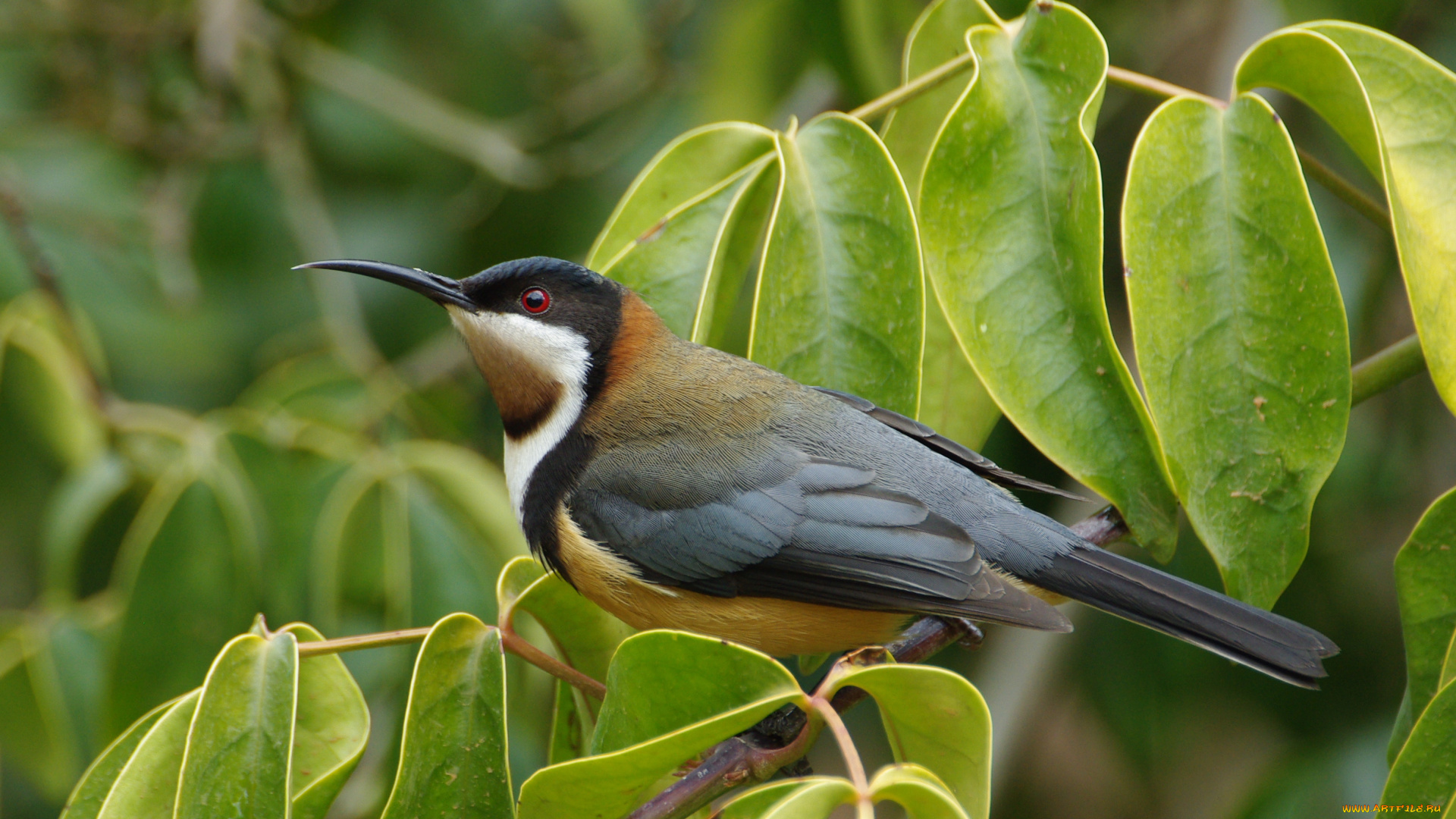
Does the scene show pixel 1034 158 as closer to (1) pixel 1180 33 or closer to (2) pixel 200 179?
(1) pixel 1180 33

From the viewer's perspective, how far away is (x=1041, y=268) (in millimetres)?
2248

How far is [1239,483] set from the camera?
211 cm

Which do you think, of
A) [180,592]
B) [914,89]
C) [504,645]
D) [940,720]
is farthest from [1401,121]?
[180,592]

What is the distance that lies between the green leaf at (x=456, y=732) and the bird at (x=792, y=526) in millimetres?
573

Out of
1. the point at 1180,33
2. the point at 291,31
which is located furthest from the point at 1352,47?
the point at 291,31

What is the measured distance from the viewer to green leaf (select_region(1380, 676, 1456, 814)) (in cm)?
183

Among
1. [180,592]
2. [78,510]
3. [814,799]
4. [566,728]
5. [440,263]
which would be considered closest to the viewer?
[814,799]

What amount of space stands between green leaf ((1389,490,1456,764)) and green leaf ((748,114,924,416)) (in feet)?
2.94

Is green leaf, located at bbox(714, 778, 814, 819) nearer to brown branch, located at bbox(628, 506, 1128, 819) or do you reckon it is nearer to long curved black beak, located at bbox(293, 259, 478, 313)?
brown branch, located at bbox(628, 506, 1128, 819)

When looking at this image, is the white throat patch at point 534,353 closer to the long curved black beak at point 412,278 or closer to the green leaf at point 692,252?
the long curved black beak at point 412,278

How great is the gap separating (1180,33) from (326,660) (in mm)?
4290

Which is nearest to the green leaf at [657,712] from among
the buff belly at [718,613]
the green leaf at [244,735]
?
the green leaf at [244,735]

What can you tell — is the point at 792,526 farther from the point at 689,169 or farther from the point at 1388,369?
the point at 1388,369

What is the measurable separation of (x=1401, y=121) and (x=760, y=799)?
1.60m
